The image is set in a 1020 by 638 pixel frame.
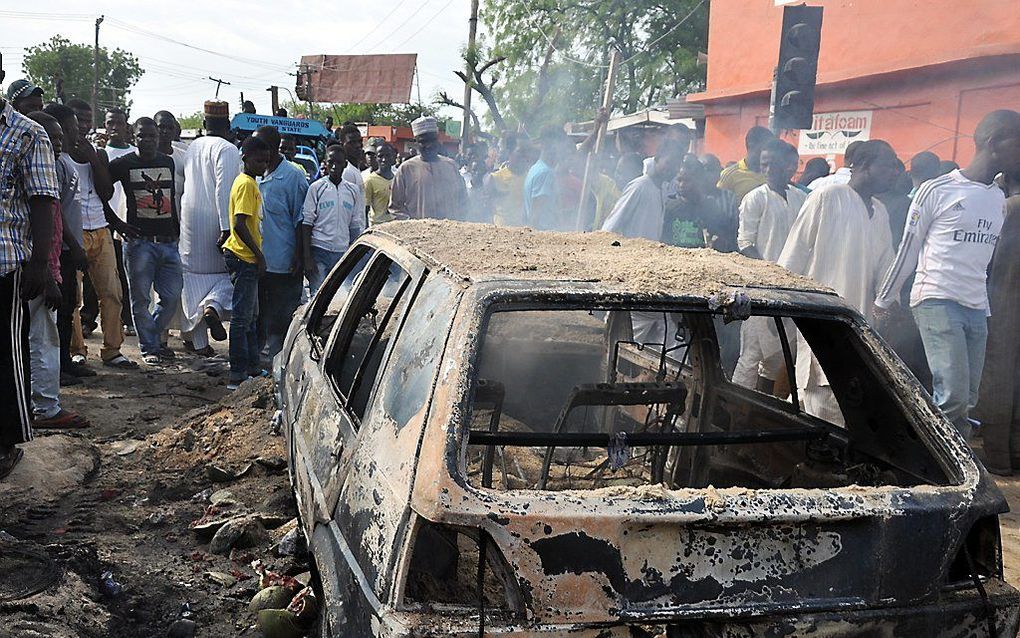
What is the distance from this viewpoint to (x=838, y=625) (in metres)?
2.05

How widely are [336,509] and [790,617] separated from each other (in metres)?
1.24

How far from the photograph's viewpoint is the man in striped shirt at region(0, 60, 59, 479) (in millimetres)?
4074

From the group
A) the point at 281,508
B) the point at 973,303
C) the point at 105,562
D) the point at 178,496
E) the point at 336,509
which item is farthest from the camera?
the point at 973,303

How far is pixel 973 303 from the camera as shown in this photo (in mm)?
4871

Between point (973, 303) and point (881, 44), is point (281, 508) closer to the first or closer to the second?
point (973, 303)

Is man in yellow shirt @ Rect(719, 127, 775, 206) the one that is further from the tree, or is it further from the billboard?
the tree

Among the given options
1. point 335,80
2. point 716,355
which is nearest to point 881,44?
point 716,355

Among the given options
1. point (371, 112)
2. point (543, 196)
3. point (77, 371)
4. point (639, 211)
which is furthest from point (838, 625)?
point (371, 112)

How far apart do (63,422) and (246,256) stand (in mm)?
1725

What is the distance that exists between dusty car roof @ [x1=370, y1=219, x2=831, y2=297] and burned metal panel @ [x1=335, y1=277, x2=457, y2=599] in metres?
0.18

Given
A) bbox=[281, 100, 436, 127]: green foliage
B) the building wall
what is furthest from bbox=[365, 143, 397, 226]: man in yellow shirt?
bbox=[281, 100, 436, 127]: green foliage

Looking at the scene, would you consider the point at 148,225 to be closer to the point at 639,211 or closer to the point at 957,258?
the point at 639,211

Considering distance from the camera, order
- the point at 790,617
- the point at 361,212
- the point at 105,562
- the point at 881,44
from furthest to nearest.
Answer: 1. the point at 881,44
2. the point at 361,212
3. the point at 105,562
4. the point at 790,617

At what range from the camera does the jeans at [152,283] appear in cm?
719
